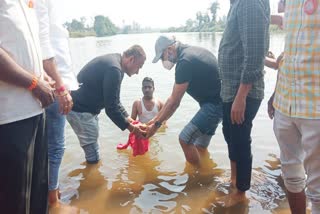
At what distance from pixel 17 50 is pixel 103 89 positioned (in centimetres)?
214

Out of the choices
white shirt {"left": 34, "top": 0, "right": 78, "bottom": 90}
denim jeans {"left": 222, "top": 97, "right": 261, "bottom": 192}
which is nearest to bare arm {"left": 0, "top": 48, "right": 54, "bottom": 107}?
white shirt {"left": 34, "top": 0, "right": 78, "bottom": 90}

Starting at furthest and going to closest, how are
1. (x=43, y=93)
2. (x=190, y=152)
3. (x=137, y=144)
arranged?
(x=137, y=144), (x=190, y=152), (x=43, y=93)

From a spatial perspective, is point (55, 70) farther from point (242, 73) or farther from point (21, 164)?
point (242, 73)

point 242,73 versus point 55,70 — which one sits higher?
point 55,70

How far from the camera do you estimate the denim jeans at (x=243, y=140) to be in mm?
3086

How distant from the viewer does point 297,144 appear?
96.4 inches

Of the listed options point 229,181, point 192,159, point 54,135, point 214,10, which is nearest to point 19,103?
point 54,135

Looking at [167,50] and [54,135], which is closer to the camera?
[54,135]

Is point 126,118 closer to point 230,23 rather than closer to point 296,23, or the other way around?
point 230,23

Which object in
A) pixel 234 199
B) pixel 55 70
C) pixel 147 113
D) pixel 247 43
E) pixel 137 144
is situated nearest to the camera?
pixel 55 70

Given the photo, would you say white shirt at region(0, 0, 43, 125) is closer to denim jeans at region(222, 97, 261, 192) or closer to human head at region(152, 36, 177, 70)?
denim jeans at region(222, 97, 261, 192)

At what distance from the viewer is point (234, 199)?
348cm

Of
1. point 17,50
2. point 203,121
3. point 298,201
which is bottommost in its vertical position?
point 298,201

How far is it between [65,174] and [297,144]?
310cm
